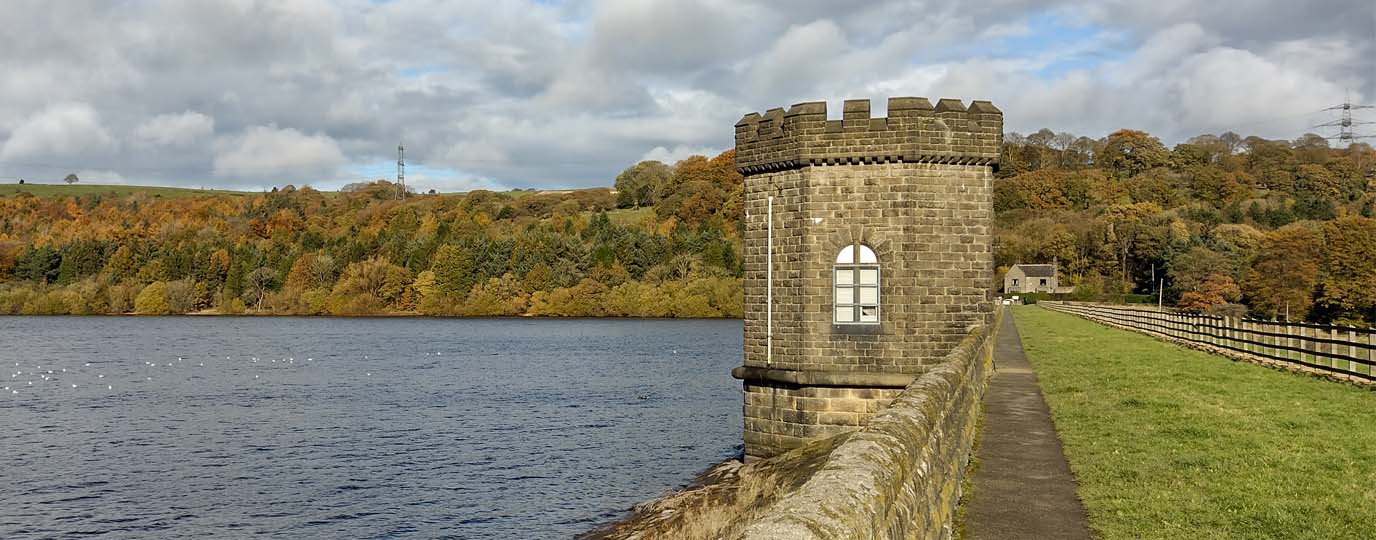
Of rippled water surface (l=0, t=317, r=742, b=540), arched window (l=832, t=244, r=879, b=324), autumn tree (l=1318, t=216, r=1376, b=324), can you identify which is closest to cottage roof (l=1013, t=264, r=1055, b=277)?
autumn tree (l=1318, t=216, r=1376, b=324)


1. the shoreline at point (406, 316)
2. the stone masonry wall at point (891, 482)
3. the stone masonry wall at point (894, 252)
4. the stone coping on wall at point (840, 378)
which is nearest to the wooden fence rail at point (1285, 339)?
the stone masonry wall at point (894, 252)

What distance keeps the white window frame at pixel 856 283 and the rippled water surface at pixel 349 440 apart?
21.4ft

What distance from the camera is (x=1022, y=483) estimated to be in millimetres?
9898

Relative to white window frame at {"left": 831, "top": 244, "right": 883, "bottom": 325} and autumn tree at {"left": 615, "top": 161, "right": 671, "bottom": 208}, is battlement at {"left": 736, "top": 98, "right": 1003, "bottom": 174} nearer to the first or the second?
white window frame at {"left": 831, "top": 244, "right": 883, "bottom": 325}

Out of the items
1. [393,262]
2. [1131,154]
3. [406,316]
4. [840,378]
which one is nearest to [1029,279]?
[1131,154]

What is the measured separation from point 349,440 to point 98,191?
175 m

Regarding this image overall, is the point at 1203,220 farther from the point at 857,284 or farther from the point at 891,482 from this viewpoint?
the point at 891,482

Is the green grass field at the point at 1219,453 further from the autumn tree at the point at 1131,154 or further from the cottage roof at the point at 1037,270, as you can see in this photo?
the autumn tree at the point at 1131,154

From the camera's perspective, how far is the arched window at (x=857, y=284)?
1750 centimetres

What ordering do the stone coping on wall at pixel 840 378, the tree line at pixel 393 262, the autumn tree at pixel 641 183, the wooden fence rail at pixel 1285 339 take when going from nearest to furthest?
the stone coping on wall at pixel 840 378
the wooden fence rail at pixel 1285 339
the tree line at pixel 393 262
the autumn tree at pixel 641 183

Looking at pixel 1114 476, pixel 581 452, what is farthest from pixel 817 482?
pixel 581 452

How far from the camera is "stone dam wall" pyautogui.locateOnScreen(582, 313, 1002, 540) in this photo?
4469 mm

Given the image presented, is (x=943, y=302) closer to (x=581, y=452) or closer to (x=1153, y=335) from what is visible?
(x=581, y=452)

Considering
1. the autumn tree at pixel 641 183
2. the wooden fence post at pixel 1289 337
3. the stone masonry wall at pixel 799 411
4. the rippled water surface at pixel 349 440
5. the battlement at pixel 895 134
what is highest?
the autumn tree at pixel 641 183
